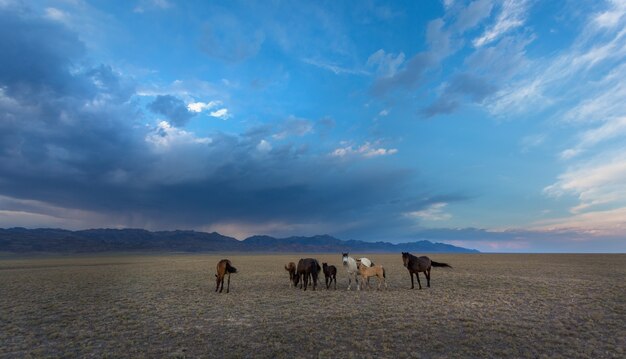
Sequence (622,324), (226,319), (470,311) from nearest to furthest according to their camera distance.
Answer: (622,324) → (226,319) → (470,311)

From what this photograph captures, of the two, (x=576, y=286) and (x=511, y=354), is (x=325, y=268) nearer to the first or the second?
(x=511, y=354)

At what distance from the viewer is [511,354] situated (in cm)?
809

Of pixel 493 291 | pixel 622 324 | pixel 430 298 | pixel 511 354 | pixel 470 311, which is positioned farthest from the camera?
pixel 493 291

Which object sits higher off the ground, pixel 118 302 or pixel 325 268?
pixel 325 268

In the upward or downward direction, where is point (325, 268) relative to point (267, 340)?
upward

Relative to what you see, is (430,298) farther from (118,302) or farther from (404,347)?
(118,302)

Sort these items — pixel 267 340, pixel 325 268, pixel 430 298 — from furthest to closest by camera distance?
pixel 325 268, pixel 430 298, pixel 267 340

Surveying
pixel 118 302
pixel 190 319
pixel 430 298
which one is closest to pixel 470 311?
pixel 430 298

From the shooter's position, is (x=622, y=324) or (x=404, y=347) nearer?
(x=404, y=347)

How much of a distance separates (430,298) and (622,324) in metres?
6.42

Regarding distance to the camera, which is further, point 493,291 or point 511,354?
point 493,291

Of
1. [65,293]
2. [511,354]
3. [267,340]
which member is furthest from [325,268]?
[65,293]

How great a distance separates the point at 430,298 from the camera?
15258mm

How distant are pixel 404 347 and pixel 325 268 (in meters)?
10.8
